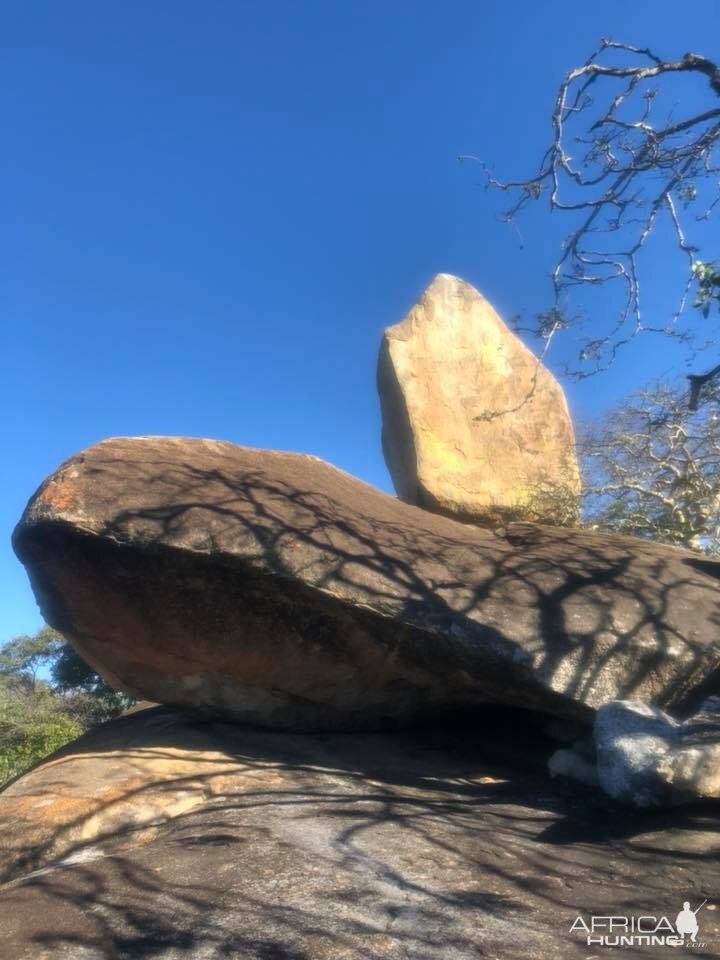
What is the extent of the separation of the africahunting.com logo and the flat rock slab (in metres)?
0.06

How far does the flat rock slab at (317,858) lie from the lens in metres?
3.53

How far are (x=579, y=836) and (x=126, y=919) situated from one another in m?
2.84

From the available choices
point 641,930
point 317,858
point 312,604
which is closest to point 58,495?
point 312,604

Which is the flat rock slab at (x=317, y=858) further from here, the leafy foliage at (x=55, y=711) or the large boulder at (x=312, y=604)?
the leafy foliage at (x=55, y=711)

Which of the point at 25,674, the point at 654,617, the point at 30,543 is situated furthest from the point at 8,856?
the point at 25,674

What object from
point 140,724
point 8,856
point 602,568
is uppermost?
point 602,568

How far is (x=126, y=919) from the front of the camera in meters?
3.78

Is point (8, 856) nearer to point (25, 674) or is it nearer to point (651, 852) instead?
point (651, 852)

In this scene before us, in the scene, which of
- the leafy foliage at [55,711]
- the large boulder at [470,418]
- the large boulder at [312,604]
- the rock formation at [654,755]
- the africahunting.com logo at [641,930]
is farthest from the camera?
the leafy foliage at [55,711]

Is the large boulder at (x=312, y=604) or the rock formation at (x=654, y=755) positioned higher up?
the large boulder at (x=312, y=604)

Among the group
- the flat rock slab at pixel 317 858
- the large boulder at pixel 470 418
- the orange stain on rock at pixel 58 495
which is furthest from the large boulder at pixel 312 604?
the large boulder at pixel 470 418

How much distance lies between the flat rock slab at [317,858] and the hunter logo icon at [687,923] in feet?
0.22

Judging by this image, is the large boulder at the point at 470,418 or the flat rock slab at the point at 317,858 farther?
the large boulder at the point at 470,418

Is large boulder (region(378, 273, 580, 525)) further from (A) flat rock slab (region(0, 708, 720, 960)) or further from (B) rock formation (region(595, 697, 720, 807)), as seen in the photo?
(B) rock formation (region(595, 697, 720, 807))
